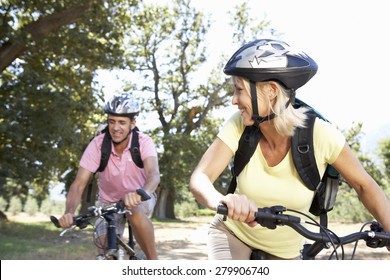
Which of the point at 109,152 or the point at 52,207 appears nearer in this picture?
the point at 109,152

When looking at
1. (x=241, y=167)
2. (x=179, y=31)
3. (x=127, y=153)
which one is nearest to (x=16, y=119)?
(x=127, y=153)

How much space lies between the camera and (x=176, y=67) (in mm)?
36688

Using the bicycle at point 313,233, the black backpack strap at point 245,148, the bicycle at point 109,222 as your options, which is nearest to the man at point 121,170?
the bicycle at point 109,222

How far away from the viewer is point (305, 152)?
2.94 m

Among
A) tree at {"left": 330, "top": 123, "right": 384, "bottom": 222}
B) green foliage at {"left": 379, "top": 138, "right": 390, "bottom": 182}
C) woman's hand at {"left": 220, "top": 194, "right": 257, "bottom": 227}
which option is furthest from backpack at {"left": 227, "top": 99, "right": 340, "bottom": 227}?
green foliage at {"left": 379, "top": 138, "right": 390, "bottom": 182}

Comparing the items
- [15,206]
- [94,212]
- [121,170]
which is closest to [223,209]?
[94,212]

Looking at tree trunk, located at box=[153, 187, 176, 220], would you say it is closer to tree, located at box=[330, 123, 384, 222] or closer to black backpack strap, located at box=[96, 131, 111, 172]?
tree, located at box=[330, 123, 384, 222]

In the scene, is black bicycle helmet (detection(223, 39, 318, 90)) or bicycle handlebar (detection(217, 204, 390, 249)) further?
black bicycle helmet (detection(223, 39, 318, 90))

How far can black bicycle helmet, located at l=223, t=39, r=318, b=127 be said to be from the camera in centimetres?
288

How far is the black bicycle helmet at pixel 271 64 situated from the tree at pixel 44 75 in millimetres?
14984

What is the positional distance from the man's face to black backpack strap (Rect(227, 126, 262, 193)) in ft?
7.13

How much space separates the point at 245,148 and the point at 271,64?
49 centimetres

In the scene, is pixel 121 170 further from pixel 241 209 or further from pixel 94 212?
pixel 241 209
